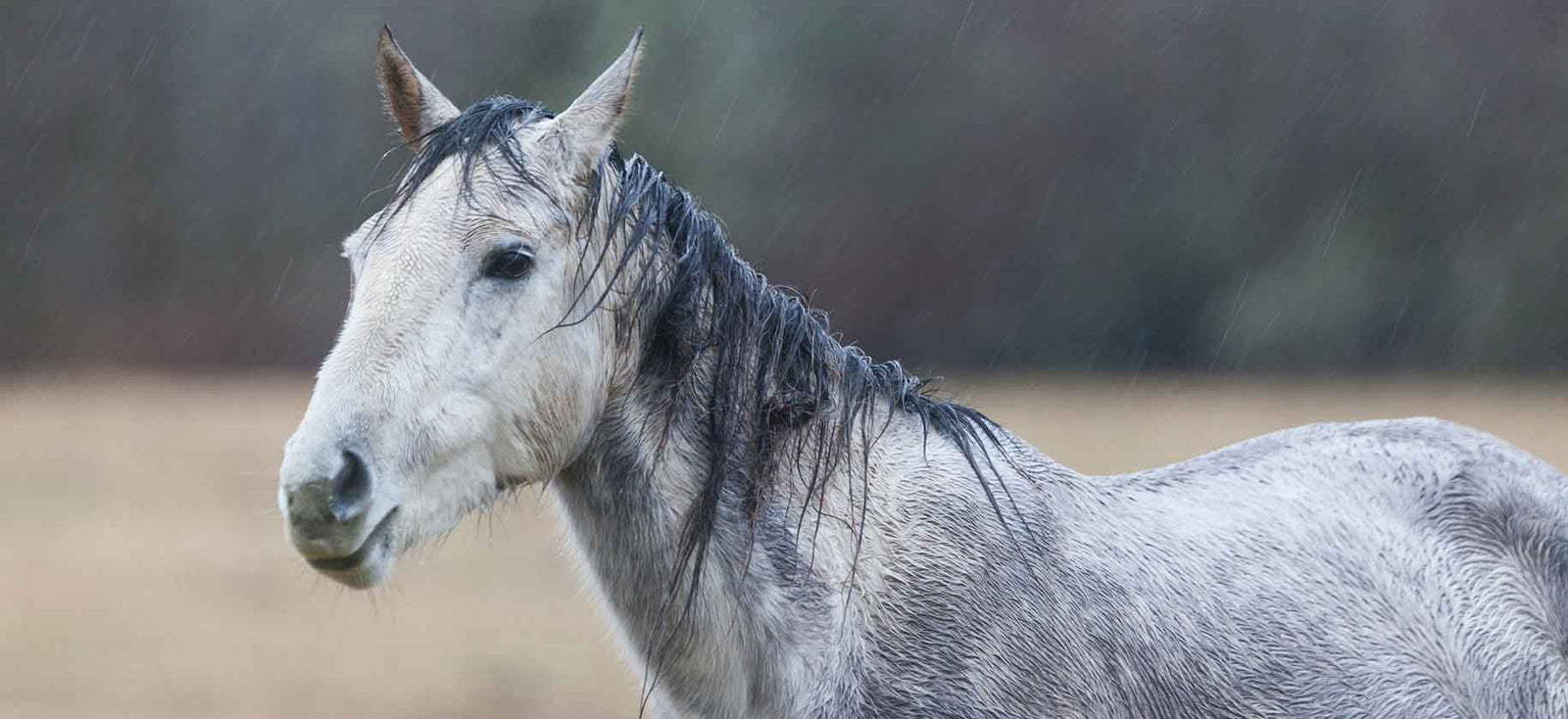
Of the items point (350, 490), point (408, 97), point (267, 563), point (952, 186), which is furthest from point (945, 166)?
point (350, 490)

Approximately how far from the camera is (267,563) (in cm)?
1353

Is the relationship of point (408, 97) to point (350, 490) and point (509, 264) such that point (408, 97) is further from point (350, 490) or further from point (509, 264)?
point (350, 490)

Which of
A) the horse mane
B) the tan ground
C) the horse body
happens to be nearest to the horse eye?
the horse mane

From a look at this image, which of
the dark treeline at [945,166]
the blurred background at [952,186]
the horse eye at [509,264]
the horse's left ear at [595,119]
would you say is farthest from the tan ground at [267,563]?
the dark treeline at [945,166]

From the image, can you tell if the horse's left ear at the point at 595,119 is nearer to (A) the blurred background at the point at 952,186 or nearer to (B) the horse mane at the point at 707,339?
(B) the horse mane at the point at 707,339

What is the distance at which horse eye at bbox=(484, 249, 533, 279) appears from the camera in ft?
9.38

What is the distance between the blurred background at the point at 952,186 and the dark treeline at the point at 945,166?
0.06 metres

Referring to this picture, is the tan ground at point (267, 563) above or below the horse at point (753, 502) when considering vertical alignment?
below

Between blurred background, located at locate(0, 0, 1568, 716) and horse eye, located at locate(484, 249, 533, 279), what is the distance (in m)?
16.3

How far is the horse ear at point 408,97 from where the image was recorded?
10.5 feet

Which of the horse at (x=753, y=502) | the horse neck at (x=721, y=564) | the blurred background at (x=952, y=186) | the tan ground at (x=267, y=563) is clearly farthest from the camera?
the blurred background at (x=952, y=186)

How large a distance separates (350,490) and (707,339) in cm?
82

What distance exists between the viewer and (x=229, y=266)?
25.3 m

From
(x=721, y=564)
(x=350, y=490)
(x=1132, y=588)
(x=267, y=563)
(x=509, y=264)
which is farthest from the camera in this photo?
(x=267, y=563)
